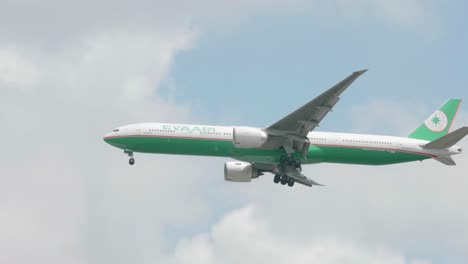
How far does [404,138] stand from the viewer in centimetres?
8212

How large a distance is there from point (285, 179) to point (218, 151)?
6.19 meters

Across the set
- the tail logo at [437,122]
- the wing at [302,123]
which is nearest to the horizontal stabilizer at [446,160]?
the tail logo at [437,122]

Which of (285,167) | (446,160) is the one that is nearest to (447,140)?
(446,160)

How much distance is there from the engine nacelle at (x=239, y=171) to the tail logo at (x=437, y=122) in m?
14.1

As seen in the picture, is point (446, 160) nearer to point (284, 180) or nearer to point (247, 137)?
point (284, 180)

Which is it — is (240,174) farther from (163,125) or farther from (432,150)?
(432,150)

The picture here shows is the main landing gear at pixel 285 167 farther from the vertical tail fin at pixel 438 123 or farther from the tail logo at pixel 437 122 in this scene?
the tail logo at pixel 437 122

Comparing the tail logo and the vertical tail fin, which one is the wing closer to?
the vertical tail fin

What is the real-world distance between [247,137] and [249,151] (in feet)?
7.37

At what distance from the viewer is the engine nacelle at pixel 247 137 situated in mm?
76125

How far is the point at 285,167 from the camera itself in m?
78.8

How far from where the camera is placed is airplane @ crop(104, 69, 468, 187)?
252ft

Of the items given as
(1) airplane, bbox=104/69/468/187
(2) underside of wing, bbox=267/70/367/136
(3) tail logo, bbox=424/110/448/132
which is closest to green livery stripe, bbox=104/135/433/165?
(1) airplane, bbox=104/69/468/187

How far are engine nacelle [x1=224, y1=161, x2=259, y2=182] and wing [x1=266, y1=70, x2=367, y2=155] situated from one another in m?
6.23
